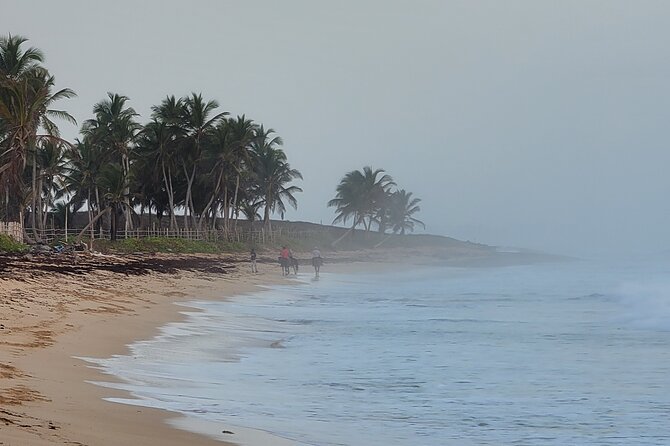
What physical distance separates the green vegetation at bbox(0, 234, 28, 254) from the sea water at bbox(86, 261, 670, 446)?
10694 millimetres

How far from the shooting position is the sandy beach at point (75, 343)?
523 cm

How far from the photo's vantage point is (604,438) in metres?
6.38

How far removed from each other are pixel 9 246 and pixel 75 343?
18.0 metres

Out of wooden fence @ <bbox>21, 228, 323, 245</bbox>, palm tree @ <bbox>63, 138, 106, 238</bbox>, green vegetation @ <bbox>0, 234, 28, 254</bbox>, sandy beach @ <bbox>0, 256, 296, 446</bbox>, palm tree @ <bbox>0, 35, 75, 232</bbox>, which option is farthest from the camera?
palm tree @ <bbox>63, 138, 106, 238</bbox>

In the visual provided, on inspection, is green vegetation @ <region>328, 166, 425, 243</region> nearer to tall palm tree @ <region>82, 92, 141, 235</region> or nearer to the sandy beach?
tall palm tree @ <region>82, 92, 141, 235</region>

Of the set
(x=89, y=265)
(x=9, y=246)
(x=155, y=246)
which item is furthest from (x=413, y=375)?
(x=155, y=246)

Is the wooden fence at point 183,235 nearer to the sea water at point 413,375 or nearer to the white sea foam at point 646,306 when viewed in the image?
the white sea foam at point 646,306

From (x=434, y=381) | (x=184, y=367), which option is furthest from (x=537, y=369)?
(x=184, y=367)

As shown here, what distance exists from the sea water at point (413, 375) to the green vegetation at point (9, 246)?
10.7 metres

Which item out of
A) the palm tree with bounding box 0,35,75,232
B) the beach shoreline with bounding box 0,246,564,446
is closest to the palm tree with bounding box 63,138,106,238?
the palm tree with bounding box 0,35,75,232

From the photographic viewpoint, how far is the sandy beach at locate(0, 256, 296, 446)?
5.23 meters

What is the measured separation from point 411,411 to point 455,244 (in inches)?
3980

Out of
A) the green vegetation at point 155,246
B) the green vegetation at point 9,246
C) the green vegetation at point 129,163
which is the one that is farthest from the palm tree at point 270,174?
the green vegetation at point 9,246

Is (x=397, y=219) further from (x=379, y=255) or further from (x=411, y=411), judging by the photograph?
(x=411, y=411)
